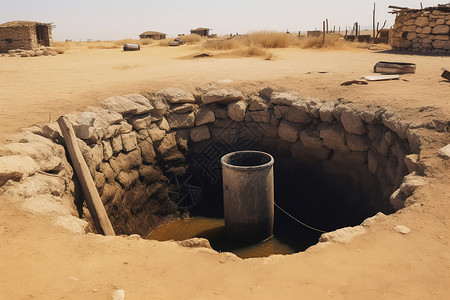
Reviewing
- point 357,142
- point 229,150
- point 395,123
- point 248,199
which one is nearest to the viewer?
point 395,123

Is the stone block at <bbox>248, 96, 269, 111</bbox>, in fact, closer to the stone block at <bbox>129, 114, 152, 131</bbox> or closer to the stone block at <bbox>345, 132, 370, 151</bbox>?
the stone block at <bbox>345, 132, 370, 151</bbox>

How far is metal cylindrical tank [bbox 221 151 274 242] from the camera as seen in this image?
493 centimetres

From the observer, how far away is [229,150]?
22.3 feet

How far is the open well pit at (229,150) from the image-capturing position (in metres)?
4.94

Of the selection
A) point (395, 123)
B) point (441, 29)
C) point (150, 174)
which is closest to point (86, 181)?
point (150, 174)

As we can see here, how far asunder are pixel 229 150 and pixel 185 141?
863mm

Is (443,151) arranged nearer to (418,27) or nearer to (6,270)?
(6,270)

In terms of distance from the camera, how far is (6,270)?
2332 mm

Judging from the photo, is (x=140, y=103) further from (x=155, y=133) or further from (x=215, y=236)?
(x=215, y=236)

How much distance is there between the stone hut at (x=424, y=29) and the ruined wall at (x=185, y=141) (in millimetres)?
8398

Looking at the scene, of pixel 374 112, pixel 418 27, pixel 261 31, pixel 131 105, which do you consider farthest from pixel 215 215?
pixel 261 31

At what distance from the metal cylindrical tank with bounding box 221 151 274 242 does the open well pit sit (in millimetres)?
371

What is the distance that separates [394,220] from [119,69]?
832 cm

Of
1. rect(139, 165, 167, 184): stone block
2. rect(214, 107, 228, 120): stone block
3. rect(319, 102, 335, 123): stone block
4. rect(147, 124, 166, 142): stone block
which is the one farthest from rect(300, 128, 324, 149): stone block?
rect(139, 165, 167, 184): stone block
